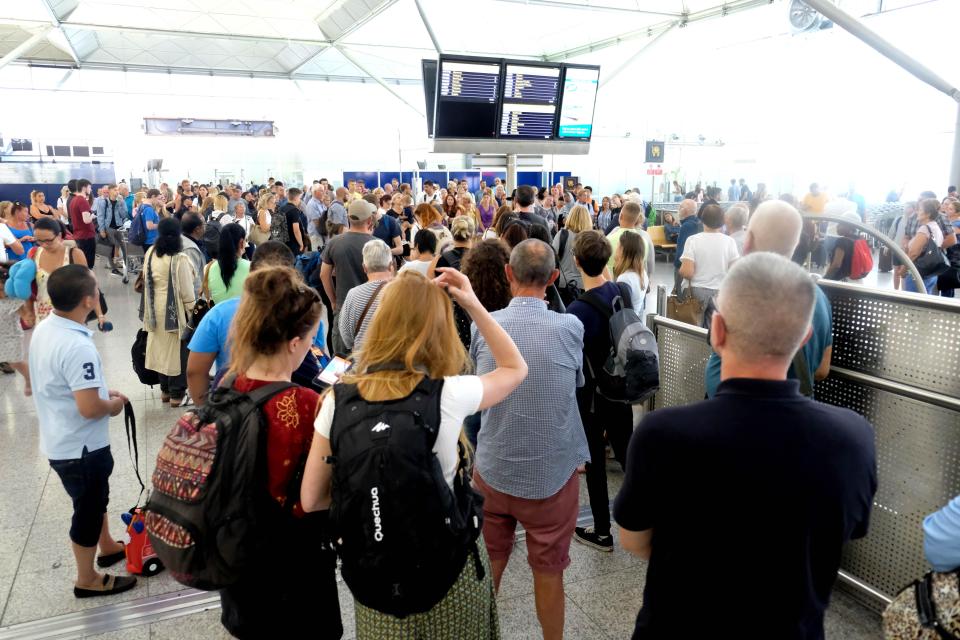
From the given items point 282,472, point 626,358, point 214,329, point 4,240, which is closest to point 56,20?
point 4,240

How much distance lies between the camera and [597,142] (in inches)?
1116

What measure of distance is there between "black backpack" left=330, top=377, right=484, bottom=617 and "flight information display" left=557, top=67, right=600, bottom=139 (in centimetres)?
778

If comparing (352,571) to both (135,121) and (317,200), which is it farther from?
(135,121)

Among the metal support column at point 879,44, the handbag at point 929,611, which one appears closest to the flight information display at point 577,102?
the metal support column at point 879,44

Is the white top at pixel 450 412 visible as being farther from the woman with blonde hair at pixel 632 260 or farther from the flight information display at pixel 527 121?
the flight information display at pixel 527 121

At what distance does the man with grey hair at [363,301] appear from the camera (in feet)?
12.2

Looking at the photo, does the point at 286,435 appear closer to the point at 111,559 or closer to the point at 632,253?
the point at 111,559

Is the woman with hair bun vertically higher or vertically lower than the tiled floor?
higher

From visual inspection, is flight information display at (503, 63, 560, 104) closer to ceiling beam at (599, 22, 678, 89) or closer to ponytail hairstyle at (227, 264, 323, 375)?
ponytail hairstyle at (227, 264, 323, 375)

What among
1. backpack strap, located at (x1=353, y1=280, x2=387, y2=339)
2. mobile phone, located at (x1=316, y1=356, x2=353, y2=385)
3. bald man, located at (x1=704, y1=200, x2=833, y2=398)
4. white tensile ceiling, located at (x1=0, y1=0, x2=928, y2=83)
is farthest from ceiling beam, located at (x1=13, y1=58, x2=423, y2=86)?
bald man, located at (x1=704, y1=200, x2=833, y2=398)

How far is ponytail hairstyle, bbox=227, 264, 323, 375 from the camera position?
6.27ft

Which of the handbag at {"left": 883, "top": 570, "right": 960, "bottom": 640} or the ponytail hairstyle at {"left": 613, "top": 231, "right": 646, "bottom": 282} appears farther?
the ponytail hairstyle at {"left": 613, "top": 231, "right": 646, "bottom": 282}

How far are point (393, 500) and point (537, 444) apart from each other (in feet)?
3.23

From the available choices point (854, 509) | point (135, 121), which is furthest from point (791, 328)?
point (135, 121)
